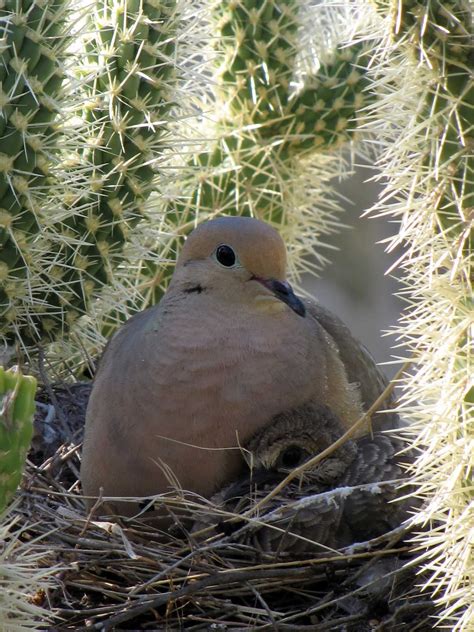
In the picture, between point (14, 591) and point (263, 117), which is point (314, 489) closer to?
point (14, 591)

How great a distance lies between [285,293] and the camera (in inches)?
123

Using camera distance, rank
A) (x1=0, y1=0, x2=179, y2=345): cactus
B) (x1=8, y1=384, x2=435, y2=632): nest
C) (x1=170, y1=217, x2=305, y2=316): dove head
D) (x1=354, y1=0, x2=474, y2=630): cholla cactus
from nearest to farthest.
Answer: (x1=354, y1=0, x2=474, y2=630): cholla cactus
(x1=8, y1=384, x2=435, y2=632): nest
(x1=0, y1=0, x2=179, y2=345): cactus
(x1=170, y1=217, x2=305, y2=316): dove head

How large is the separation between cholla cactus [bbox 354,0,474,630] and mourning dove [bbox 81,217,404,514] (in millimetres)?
806

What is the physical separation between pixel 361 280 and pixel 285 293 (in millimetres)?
4583

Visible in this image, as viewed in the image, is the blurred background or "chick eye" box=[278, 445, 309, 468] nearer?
"chick eye" box=[278, 445, 309, 468]

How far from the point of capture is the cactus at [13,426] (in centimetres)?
193

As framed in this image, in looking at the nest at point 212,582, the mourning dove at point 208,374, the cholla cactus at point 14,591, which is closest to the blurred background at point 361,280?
the mourning dove at point 208,374

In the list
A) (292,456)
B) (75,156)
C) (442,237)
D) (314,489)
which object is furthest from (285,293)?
(442,237)

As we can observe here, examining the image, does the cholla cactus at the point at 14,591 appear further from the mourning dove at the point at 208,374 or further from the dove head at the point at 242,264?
the dove head at the point at 242,264

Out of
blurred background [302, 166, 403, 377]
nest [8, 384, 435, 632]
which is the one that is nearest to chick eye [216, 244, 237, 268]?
nest [8, 384, 435, 632]

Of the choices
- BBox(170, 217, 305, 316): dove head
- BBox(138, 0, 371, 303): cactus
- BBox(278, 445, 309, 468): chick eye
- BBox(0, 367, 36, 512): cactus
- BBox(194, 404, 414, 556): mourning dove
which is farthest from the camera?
BBox(138, 0, 371, 303): cactus

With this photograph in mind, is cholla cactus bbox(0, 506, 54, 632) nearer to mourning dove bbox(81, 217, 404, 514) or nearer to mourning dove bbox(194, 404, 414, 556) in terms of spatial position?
mourning dove bbox(194, 404, 414, 556)

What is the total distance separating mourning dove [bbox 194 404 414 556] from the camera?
9.04 ft

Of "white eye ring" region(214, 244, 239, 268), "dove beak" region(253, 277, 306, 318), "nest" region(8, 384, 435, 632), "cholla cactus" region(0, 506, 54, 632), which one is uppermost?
"white eye ring" region(214, 244, 239, 268)
